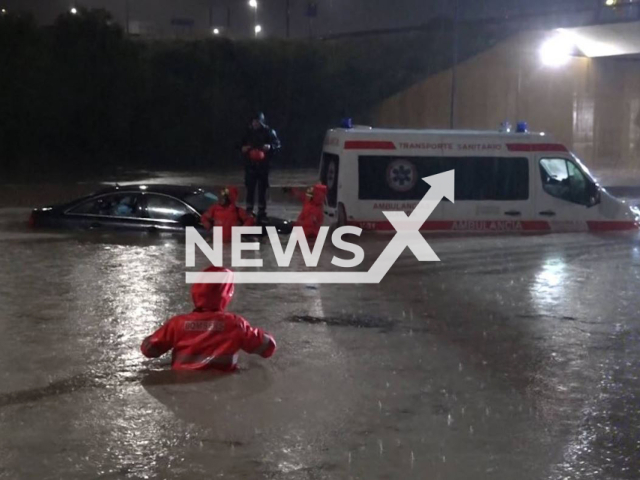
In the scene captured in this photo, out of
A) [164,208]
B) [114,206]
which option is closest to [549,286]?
[164,208]

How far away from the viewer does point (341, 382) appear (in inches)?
295

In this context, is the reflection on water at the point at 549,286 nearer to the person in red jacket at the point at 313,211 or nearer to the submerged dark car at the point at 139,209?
the person in red jacket at the point at 313,211

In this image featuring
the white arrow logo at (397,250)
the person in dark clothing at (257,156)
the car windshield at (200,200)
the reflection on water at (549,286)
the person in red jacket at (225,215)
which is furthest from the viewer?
the person in dark clothing at (257,156)

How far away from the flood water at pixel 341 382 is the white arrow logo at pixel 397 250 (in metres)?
0.49

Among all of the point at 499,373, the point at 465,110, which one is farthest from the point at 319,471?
the point at 465,110

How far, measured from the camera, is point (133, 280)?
12172mm

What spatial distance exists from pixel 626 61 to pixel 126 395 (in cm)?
3789

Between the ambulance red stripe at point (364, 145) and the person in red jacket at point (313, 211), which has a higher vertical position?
the ambulance red stripe at point (364, 145)

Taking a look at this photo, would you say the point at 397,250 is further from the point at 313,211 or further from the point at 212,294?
the point at 212,294

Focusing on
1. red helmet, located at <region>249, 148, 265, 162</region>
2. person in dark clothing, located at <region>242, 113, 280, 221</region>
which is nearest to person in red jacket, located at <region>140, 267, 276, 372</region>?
person in dark clothing, located at <region>242, 113, 280, 221</region>

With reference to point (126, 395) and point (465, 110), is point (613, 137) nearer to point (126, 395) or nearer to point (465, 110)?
point (465, 110)

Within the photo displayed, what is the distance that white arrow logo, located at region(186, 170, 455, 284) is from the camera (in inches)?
493

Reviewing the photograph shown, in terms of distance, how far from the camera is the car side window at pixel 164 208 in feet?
52.6

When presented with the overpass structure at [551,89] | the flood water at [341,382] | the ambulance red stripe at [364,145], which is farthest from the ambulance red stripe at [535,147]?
the overpass structure at [551,89]
